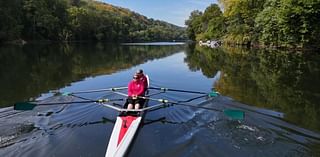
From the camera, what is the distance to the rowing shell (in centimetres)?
770

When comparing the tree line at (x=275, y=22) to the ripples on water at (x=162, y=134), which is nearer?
the ripples on water at (x=162, y=134)

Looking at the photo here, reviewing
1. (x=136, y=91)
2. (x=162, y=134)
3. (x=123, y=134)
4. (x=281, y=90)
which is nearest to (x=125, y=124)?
(x=123, y=134)

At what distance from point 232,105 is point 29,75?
15186mm

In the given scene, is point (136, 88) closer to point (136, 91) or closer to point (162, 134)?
point (136, 91)

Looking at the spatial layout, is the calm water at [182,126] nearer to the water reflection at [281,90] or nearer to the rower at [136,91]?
the water reflection at [281,90]

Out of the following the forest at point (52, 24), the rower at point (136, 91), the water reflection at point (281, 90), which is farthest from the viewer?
the forest at point (52, 24)

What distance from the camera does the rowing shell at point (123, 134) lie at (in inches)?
303

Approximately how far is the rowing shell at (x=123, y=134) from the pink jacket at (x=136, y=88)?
7.56ft

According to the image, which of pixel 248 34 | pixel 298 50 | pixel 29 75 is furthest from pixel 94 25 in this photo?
pixel 29 75

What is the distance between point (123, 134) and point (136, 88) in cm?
449

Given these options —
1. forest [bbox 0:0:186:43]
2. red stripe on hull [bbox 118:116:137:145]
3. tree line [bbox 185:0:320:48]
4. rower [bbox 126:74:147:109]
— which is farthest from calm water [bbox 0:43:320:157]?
forest [bbox 0:0:186:43]

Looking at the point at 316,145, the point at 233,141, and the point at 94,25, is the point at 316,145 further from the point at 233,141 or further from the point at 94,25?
the point at 94,25

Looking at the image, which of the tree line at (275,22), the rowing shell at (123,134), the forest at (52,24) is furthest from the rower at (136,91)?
the forest at (52,24)

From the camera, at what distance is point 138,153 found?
8.29 meters
